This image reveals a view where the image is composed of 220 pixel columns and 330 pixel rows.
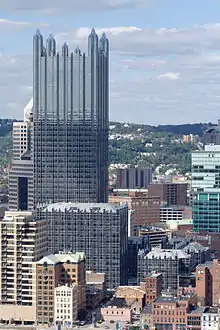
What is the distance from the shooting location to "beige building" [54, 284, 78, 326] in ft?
301

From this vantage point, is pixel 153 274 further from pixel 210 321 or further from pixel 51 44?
pixel 51 44

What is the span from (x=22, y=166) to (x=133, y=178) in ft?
159

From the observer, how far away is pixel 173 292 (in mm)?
97125

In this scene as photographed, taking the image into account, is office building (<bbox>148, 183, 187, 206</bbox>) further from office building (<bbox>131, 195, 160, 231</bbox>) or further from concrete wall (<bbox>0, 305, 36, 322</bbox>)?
concrete wall (<bbox>0, 305, 36, 322</bbox>)

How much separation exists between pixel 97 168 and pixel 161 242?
352 inches

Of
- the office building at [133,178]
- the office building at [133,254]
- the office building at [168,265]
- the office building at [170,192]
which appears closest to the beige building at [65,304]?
the office building at [168,265]

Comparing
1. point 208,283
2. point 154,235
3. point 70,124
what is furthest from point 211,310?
point 154,235

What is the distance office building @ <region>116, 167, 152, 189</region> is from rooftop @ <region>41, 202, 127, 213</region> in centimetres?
7316

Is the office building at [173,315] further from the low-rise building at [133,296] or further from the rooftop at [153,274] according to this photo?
the rooftop at [153,274]

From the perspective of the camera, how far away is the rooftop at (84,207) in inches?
4119

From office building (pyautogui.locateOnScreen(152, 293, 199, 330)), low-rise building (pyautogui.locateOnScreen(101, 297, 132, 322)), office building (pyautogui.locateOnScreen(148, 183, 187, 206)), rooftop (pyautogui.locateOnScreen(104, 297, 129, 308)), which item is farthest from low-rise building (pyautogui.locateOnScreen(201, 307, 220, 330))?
office building (pyautogui.locateOnScreen(148, 183, 187, 206))

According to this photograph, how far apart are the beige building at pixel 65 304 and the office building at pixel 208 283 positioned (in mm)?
10890

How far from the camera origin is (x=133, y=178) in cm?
18400

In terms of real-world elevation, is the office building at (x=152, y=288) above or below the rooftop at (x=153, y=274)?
below
